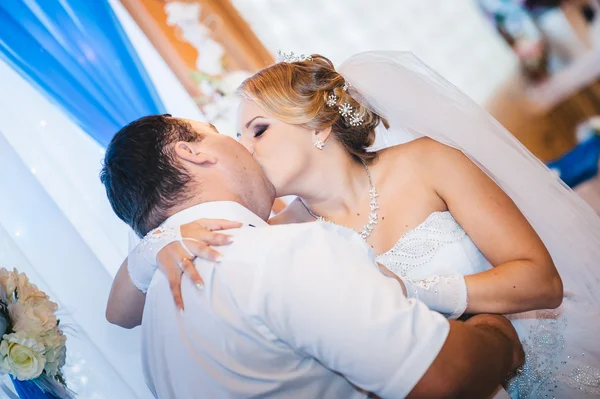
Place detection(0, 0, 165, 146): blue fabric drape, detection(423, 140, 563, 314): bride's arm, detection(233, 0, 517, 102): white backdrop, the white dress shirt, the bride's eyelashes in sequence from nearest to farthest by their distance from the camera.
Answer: the white dress shirt → detection(423, 140, 563, 314): bride's arm → the bride's eyelashes → detection(0, 0, 165, 146): blue fabric drape → detection(233, 0, 517, 102): white backdrop

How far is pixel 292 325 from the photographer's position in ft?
4.34

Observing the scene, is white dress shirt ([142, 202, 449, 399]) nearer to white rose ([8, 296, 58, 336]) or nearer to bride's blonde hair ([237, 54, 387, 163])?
white rose ([8, 296, 58, 336])

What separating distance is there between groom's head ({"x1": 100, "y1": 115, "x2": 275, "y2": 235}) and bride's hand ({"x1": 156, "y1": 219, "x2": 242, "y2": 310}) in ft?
0.48

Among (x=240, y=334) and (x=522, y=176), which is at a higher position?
(x=240, y=334)

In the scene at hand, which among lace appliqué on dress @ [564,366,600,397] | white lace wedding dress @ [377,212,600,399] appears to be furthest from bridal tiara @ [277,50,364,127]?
lace appliqué on dress @ [564,366,600,397]

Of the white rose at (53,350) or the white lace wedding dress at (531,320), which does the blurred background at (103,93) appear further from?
the white lace wedding dress at (531,320)

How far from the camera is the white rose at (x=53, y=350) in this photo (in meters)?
1.78

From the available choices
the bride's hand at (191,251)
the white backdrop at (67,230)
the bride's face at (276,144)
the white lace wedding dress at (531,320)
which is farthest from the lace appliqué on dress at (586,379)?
the white backdrop at (67,230)

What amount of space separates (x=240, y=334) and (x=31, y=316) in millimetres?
742

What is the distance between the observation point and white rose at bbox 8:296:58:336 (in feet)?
5.69

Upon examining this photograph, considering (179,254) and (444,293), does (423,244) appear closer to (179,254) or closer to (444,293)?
(444,293)

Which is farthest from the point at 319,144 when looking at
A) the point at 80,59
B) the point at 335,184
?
the point at 80,59

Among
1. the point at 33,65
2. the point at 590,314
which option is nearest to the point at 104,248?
the point at 33,65

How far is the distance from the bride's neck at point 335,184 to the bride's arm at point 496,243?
1.17 feet
